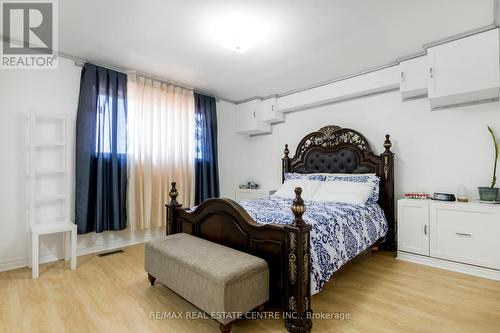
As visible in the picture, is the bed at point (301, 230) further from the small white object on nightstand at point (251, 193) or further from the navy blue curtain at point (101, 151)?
the small white object on nightstand at point (251, 193)

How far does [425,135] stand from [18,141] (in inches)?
188

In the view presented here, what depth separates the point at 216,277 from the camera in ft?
5.11

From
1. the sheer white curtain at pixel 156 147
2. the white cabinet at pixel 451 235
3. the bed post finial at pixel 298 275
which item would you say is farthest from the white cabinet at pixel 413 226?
the sheer white curtain at pixel 156 147

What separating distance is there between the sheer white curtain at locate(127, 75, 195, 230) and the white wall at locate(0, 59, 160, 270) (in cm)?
82

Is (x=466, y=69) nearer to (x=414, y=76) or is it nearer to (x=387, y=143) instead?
(x=414, y=76)

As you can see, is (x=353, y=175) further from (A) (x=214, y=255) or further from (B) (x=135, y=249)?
(B) (x=135, y=249)

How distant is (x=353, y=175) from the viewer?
136 inches

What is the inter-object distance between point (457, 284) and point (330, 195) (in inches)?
55.7

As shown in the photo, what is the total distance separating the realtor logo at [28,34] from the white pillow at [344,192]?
10.7 feet

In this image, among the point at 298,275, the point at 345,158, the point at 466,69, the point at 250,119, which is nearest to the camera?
the point at 298,275

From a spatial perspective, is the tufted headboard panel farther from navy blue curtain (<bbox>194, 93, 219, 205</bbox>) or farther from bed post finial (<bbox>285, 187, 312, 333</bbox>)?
bed post finial (<bbox>285, 187, 312, 333</bbox>)

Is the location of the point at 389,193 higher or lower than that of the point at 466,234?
higher

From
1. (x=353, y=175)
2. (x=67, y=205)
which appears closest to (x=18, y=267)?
(x=67, y=205)

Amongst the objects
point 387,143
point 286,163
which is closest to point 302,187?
point 286,163
